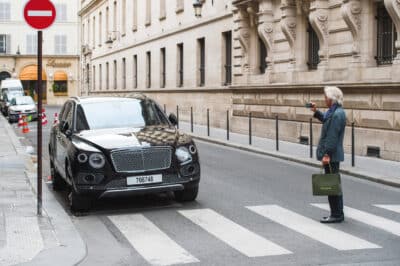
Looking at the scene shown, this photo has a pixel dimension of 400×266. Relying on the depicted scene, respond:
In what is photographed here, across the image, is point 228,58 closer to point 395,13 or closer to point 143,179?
point 395,13

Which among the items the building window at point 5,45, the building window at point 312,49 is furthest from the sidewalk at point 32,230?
the building window at point 5,45

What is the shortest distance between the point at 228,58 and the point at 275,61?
5.94 m

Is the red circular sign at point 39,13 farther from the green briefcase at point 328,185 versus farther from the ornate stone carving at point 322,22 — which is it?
the ornate stone carving at point 322,22

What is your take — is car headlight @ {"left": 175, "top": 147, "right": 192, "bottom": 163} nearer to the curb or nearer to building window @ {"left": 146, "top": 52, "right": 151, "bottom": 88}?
the curb

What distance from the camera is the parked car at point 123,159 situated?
32.6 ft

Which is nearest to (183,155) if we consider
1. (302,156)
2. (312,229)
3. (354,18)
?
(312,229)

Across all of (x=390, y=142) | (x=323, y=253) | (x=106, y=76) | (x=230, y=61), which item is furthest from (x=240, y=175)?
(x=106, y=76)

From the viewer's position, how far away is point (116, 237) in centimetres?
851

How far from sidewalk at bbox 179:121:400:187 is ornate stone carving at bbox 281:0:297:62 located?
10.1 feet

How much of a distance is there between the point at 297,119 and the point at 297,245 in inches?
542

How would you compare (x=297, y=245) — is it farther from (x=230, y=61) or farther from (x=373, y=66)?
(x=230, y=61)

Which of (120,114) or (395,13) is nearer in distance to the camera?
(120,114)

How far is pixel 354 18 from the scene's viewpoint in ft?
59.5

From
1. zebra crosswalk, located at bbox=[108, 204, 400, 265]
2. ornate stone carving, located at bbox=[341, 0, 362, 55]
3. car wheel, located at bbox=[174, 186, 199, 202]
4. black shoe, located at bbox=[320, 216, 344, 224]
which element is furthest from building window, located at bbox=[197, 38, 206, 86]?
black shoe, located at bbox=[320, 216, 344, 224]
